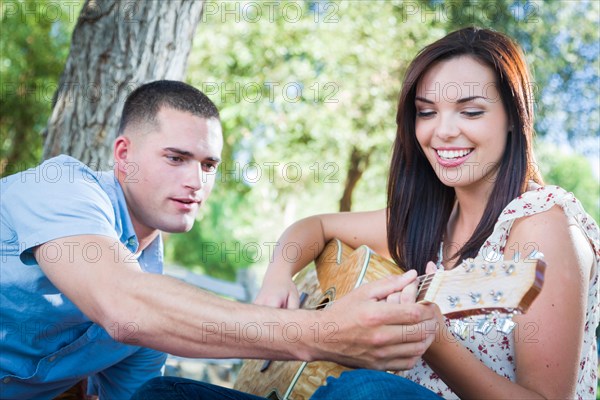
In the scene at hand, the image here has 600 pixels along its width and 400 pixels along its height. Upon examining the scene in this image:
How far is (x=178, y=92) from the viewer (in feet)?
9.53

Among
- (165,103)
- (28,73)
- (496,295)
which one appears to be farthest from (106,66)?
(28,73)

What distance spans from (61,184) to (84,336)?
635mm

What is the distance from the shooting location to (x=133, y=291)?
6.15 ft

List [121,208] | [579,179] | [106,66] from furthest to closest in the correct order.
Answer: [579,179] < [106,66] < [121,208]

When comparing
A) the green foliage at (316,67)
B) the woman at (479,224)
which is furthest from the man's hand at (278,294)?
the green foliage at (316,67)

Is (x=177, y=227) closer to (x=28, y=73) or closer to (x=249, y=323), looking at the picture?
(x=249, y=323)

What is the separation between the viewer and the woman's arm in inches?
79.9

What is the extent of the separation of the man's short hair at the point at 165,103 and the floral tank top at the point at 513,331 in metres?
1.24

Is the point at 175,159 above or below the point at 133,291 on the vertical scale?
above

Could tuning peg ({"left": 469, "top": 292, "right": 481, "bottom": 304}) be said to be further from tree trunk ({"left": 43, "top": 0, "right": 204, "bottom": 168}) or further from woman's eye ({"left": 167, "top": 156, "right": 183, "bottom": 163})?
tree trunk ({"left": 43, "top": 0, "right": 204, "bottom": 168})

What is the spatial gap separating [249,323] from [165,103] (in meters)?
1.30

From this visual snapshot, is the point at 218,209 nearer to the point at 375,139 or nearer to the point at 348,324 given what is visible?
the point at 375,139

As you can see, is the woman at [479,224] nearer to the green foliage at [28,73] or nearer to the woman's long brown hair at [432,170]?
the woman's long brown hair at [432,170]

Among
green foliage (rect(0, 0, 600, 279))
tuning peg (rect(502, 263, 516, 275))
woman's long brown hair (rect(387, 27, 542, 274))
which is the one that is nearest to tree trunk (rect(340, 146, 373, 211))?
green foliage (rect(0, 0, 600, 279))
